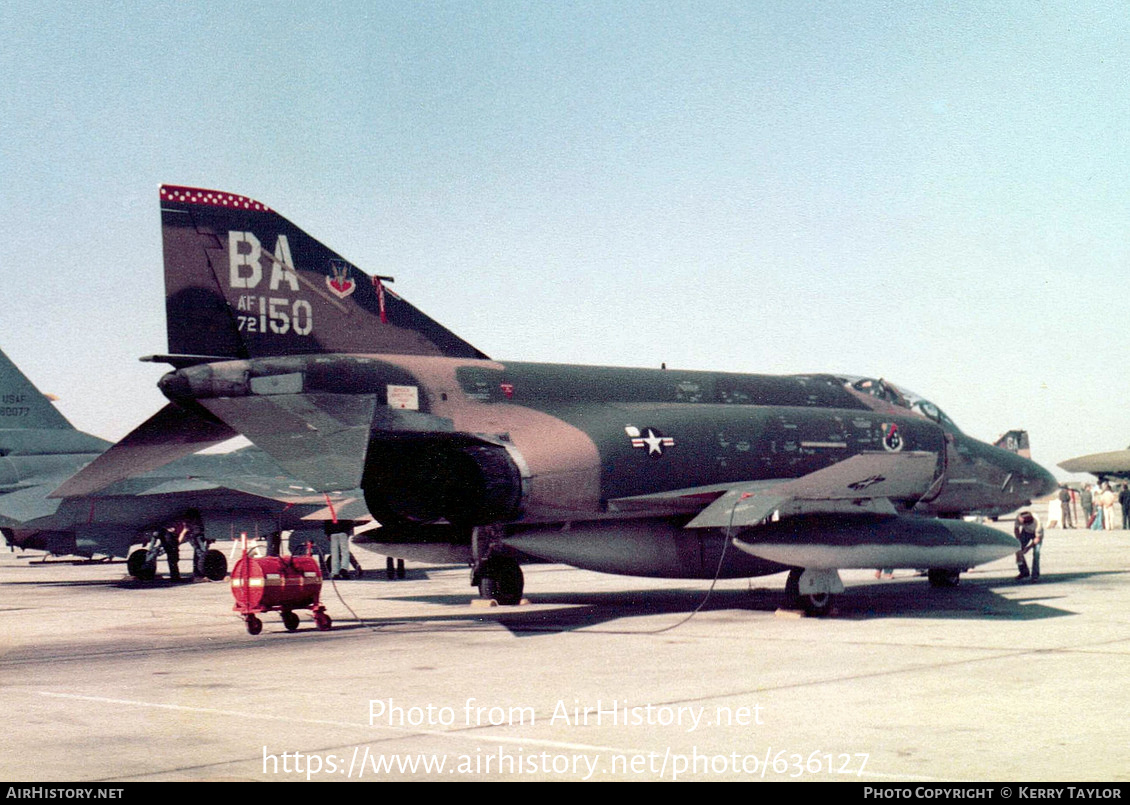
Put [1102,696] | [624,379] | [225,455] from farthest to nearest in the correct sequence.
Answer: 1. [225,455]
2. [624,379]
3. [1102,696]

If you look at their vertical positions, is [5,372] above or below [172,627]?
above

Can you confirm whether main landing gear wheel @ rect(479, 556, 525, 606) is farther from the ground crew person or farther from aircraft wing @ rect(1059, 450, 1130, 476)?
aircraft wing @ rect(1059, 450, 1130, 476)

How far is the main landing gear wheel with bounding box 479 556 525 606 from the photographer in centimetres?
1700

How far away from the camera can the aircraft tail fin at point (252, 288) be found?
46.9 ft

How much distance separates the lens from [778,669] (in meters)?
9.91

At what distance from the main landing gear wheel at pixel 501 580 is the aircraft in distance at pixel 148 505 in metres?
7.84

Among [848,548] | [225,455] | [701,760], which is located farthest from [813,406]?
[225,455]

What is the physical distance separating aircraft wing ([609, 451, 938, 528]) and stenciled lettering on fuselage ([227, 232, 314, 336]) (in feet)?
16.1

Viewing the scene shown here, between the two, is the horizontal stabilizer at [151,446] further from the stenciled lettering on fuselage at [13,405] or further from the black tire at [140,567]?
the stenciled lettering on fuselage at [13,405]

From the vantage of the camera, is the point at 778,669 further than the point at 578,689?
Yes

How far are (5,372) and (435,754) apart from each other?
1054 inches

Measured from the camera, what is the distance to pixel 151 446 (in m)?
14.6

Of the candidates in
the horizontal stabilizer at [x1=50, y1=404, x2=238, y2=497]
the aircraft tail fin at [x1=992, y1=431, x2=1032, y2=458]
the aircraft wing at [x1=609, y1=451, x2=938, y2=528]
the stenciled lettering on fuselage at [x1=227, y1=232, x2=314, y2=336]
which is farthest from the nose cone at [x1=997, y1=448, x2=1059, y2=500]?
the horizontal stabilizer at [x1=50, y1=404, x2=238, y2=497]

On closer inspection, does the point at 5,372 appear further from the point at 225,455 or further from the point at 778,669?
the point at 778,669
